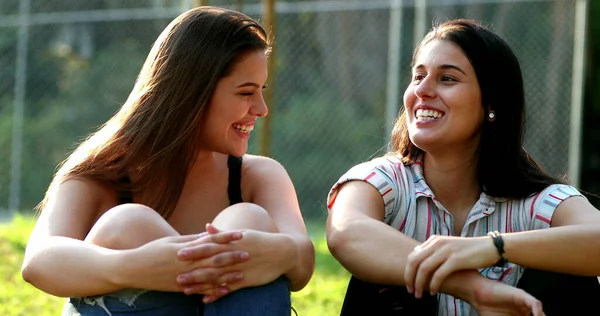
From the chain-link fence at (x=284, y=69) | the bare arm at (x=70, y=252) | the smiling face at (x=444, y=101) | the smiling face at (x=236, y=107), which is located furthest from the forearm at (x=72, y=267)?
the chain-link fence at (x=284, y=69)

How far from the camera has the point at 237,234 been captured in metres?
2.86

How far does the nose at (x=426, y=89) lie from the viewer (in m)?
3.33

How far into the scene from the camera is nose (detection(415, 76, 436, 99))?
3334 millimetres

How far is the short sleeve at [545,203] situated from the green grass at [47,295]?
2072mm

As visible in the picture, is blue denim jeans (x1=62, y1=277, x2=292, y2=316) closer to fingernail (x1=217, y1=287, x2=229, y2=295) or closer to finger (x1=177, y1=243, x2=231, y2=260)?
fingernail (x1=217, y1=287, x2=229, y2=295)

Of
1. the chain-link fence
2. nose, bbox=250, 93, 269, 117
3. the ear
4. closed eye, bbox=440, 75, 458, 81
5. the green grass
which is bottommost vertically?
the green grass

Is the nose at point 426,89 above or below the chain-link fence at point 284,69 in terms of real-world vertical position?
above

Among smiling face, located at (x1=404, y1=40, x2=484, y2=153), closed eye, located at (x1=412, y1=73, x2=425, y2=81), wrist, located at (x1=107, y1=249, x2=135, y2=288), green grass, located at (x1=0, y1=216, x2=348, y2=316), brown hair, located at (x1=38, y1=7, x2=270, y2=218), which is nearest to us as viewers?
wrist, located at (x1=107, y1=249, x2=135, y2=288)

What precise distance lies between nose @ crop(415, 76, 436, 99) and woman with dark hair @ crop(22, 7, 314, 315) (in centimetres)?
51

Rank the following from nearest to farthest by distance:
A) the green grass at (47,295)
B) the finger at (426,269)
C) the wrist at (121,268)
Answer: the wrist at (121,268) → the finger at (426,269) → the green grass at (47,295)

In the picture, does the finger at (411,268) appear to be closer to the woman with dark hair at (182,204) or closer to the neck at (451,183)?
the woman with dark hair at (182,204)

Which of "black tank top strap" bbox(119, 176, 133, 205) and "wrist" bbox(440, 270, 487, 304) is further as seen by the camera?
"black tank top strap" bbox(119, 176, 133, 205)

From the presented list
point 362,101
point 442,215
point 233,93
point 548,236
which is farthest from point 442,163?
point 362,101

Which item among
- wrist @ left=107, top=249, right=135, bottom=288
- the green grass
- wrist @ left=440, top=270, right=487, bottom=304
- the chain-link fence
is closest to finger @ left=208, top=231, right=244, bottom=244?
wrist @ left=107, top=249, right=135, bottom=288
